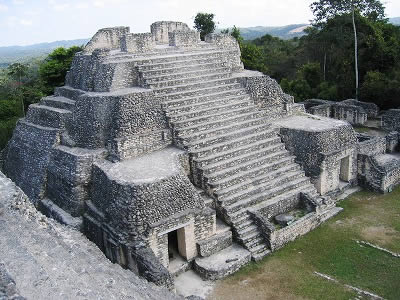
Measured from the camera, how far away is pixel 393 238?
31.0 feet

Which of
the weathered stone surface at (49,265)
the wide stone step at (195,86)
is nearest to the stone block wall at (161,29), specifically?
the wide stone step at (195,86)

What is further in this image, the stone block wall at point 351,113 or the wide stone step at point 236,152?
the stone block wall at point 351,113

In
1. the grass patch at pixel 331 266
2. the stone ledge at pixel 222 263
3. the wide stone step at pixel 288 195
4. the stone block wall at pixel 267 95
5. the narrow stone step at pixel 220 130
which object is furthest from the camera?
the stone block wall at pixel 267 95

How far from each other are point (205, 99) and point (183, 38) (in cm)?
315

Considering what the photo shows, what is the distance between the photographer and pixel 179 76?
1165 cm

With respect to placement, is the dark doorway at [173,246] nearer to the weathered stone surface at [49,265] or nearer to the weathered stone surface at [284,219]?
the weathered stone surface at [49,265]

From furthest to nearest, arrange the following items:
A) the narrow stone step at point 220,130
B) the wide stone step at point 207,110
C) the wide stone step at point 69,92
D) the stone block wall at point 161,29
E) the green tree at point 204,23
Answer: the green tree at point 204,23 < the stone block wall at point 161,29 < the wide stone step at point 69,92 < the wide stone step at point 207,110 < the narrow stone step at point 220,130

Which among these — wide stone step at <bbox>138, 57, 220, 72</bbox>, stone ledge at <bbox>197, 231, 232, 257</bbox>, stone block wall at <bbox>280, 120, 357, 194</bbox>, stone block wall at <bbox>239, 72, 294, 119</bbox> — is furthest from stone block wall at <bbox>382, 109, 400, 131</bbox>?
stone ledge at <bbox>197, 231, 232, 257</bbox>

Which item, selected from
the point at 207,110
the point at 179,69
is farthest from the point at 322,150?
the point at 179,69

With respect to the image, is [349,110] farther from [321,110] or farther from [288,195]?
[288,195]

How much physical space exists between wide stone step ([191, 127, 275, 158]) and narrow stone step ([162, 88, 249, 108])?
1362 mm

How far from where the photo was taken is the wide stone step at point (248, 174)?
378 inches

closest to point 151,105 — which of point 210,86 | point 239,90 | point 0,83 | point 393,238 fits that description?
point 210,86

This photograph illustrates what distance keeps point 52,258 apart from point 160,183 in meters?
2.82
